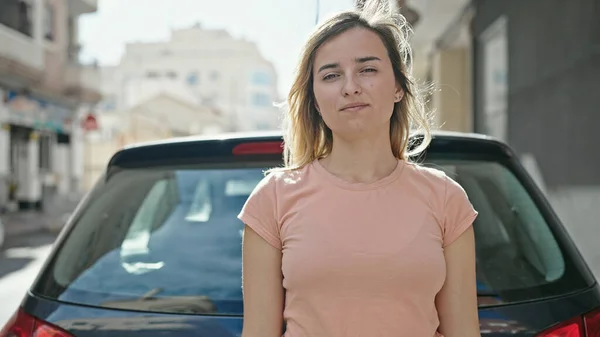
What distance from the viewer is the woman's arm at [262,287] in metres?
1.55

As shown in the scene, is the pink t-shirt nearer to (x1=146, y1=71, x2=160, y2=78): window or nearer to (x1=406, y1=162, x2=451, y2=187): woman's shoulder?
(x1=406, y1=162, x2=451, y2=187): woman's shoulder

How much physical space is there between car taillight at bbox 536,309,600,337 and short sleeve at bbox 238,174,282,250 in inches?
29.7

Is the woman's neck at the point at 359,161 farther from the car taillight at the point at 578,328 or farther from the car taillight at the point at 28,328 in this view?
the car taillight at the point at 28,328

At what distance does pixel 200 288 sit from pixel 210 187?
1.22 m

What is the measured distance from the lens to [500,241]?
2.39 meters

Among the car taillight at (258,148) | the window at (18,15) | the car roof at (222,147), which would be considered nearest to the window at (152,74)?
the window at (18,15)

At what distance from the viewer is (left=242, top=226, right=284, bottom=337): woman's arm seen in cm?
155

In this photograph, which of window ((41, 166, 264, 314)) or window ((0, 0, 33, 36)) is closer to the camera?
window ((41, 166, 264, 314))

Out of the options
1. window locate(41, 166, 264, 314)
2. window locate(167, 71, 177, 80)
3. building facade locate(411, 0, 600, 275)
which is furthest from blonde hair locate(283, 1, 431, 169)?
window locate(167, 71, 177, 80)

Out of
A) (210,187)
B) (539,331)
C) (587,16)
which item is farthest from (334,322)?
(587,16)

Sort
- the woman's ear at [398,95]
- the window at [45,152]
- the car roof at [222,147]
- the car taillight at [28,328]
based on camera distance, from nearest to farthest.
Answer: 1. the woman's ear at [398,95]
2. the car taillight at [28,328]
3. the car roof at [222,147]
4. the window at [45,152]

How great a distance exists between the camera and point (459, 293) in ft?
5.15

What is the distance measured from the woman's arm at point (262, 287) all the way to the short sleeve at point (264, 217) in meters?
0.01

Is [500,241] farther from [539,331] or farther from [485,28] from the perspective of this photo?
[485,28]
